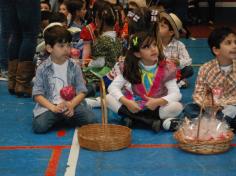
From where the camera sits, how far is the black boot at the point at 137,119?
12.2 feet

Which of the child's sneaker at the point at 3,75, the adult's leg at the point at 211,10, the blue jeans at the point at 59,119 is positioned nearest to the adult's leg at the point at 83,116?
the blue jeans at the point at 59,119

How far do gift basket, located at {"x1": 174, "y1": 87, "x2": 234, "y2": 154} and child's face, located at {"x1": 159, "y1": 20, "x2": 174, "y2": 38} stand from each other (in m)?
1.54

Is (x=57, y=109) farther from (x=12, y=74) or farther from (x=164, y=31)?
(x=164, y=31)

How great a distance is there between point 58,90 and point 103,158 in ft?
2.74

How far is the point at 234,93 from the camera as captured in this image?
3.71 metres

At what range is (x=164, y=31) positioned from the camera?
15.9 feet

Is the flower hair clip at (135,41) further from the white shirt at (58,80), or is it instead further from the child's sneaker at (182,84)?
the child's sneaker at (182,84)

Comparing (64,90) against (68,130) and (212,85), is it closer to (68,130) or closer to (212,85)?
(68,130)

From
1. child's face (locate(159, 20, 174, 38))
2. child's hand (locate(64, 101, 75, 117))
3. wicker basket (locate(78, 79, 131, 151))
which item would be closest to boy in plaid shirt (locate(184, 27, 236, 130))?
wicker basket (locate(78, 79, 131, 151))

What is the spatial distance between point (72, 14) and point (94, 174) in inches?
136

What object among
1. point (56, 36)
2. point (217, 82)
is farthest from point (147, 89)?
point (56, 36)

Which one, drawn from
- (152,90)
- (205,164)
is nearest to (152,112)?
(152,90)

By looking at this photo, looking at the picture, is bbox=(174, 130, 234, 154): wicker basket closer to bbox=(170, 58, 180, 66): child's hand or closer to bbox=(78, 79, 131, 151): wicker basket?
bbox=(78, 79, 131, 151): wicker basket

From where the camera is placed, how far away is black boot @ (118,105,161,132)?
3705 millimetres
